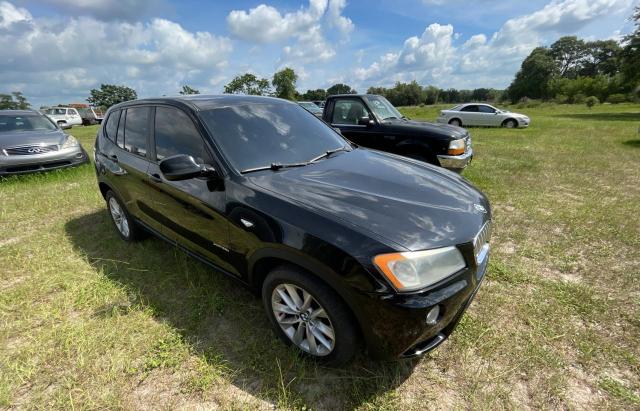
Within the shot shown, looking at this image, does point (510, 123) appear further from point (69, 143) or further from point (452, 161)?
point (69, 143)

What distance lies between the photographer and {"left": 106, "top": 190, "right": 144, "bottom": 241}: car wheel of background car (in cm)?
373

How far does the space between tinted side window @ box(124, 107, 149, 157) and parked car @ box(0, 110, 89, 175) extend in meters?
4.74

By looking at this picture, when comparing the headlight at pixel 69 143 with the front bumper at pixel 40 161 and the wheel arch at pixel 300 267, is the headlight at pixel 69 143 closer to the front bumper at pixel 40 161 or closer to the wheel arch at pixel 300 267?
the front bumper at pixel 40 161

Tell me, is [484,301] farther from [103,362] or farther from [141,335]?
[103,362]

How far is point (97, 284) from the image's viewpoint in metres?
3.11

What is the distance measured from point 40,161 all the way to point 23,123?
1.55m

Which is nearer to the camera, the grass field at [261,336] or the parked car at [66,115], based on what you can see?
the grass field at [261,336]

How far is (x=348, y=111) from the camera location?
6.39 metres

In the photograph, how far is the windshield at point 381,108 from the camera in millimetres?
6156

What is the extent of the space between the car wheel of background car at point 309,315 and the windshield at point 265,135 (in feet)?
2.98

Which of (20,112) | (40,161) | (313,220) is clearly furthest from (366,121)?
(20,112)

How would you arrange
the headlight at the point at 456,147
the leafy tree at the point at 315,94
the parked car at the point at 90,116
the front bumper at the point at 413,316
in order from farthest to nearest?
the leafy tree at the point at 315,94, the parked car at the point at 90,116, the headlight at the point at 456,147, the front bumper at the point at 413,316

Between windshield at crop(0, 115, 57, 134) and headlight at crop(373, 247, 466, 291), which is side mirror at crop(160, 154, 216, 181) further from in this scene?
windshield at crop(0, 115, 57, 134)

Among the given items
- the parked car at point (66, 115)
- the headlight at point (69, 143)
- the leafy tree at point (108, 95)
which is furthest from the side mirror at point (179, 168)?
the leafy tree at point (108, 95)
